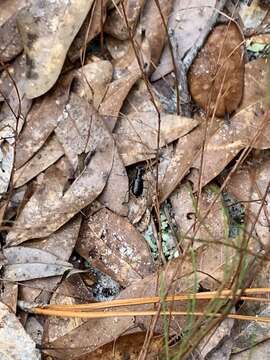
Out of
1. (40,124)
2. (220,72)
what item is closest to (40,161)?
(40,124)

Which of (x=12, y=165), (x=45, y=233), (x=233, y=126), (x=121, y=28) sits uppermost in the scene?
(x=121, y=28)

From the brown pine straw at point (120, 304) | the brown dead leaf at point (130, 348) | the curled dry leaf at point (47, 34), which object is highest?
the curled dry leaf at point (47, 34)

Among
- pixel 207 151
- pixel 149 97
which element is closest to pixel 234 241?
pixel 207 151

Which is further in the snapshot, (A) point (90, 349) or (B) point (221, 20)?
(B) point (221, 20)

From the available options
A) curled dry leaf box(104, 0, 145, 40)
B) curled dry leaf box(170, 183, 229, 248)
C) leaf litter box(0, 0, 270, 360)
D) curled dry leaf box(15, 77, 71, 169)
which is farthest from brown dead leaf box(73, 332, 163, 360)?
curled dry leaf box(104, 0, 145, 40)

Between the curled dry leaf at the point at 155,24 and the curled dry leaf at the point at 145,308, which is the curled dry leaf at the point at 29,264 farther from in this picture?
the curled dry leaf at the point at 155,24

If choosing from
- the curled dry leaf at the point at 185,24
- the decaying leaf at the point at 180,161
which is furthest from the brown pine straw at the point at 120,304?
the curled dry leaf at the point at 185,24

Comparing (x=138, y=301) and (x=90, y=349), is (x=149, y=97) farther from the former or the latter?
(x=90, y=349)
